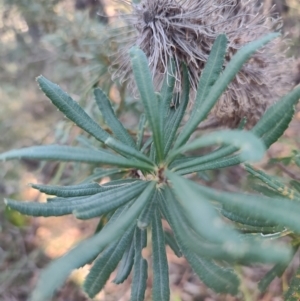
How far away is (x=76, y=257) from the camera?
48 cm

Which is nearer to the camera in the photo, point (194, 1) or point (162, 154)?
point (162, 154)

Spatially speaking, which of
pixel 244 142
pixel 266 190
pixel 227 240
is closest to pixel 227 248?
pixel 227 240

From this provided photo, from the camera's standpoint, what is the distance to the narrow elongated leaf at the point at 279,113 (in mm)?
564

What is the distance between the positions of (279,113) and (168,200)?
0.21 metres

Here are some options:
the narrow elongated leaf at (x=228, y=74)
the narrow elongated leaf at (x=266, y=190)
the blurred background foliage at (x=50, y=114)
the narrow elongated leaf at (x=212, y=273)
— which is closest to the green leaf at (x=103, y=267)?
the narrow elongated leaf at (x=212, y=273)

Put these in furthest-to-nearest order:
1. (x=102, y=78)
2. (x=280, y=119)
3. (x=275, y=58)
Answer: (x=102, y=78)
(x=275, y=58)
(x=280, y=119)

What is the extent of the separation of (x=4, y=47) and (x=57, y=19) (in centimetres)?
57

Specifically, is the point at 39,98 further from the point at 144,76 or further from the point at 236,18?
the point at 144,76

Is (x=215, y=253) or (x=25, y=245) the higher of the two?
(x=25, y=245)

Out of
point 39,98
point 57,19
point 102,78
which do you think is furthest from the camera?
point 39,98

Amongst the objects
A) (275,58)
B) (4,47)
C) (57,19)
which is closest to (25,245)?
(4,47)

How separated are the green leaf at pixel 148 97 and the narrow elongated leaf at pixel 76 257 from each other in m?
0.08

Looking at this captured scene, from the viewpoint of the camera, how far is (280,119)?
1.91 ft

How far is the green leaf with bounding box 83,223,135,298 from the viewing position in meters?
0.59
